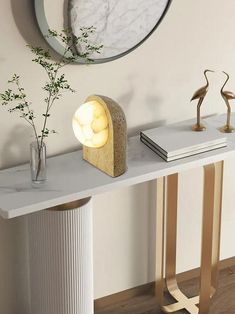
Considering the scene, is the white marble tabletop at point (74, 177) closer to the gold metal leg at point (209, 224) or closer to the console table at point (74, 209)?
the console table at point (74, 209)

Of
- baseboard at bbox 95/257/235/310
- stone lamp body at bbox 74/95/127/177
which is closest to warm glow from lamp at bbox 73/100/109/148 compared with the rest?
stone lamp body at bbox 74/95/127/177

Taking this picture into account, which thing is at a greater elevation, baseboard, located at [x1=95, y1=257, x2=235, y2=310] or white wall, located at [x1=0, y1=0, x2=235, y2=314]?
white wall, located at [x1=0, y1=0, x2=235, y2=314]

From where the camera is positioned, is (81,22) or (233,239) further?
(233,239)

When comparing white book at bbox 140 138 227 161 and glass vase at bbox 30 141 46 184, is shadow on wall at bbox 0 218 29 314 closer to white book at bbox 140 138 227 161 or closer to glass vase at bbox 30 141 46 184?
glass vase at bbox 30 141 46 184

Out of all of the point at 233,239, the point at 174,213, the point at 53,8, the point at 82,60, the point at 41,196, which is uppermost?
the point at 53,8

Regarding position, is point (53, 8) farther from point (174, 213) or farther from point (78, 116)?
point (174, 213)

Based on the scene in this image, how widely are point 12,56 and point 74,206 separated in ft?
1.79

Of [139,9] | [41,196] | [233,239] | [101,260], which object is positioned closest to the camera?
[41,196]

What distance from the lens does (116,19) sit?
277 centimetres

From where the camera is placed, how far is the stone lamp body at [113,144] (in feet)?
8.79

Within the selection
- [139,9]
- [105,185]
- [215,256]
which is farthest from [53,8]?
Result: [215,256]

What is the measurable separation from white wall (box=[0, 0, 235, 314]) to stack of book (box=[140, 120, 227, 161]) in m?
0.10

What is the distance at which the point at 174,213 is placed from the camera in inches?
127

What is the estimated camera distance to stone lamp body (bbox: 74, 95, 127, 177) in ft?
8.79
